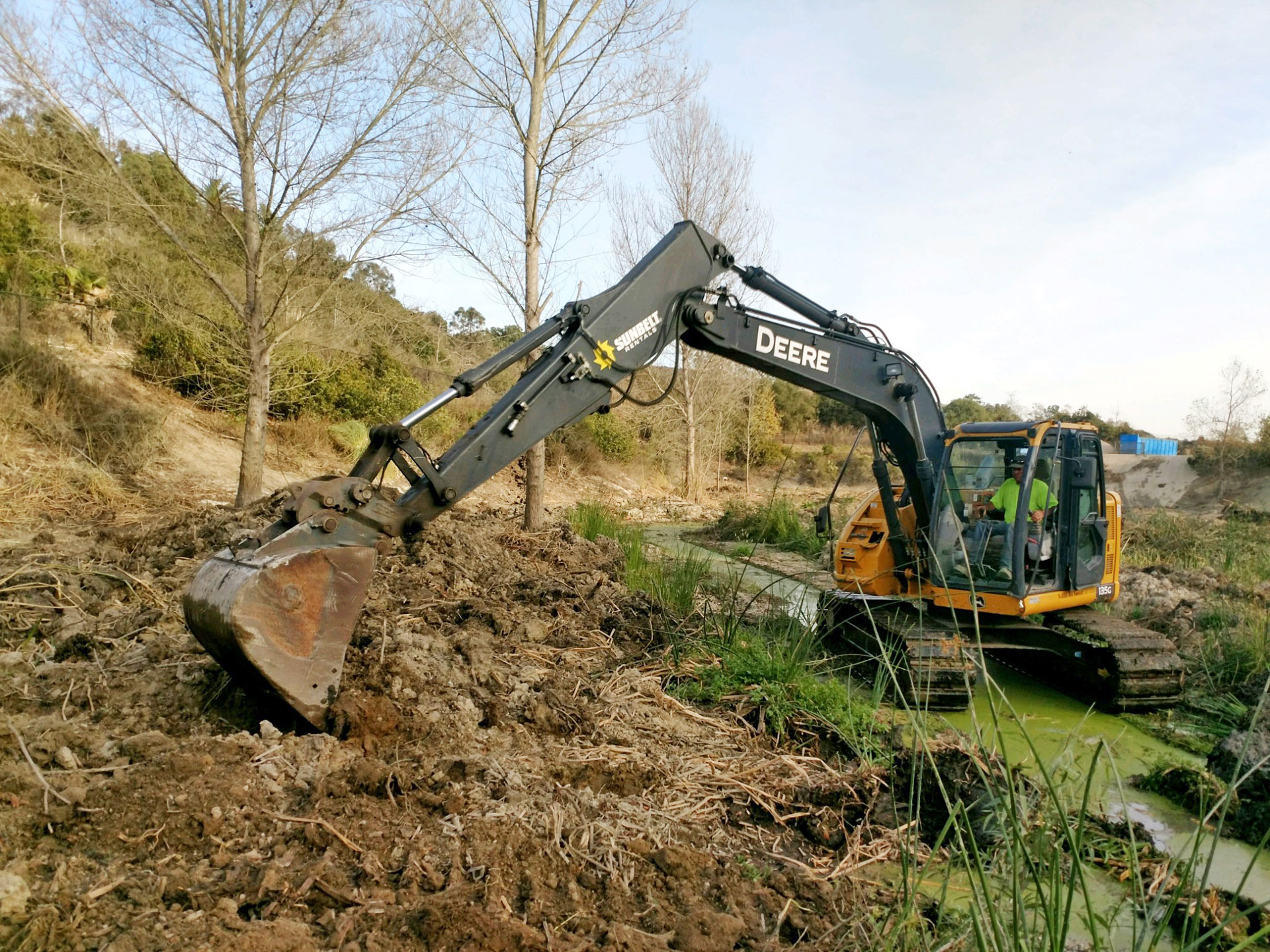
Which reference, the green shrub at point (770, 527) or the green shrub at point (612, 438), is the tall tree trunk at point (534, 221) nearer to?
the green shrub at point (770, 527)

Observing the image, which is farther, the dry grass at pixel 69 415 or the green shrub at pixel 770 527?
the green shrub at pixel 770 527

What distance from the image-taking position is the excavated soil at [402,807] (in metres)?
2.63

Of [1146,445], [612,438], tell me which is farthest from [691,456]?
[1146,445]

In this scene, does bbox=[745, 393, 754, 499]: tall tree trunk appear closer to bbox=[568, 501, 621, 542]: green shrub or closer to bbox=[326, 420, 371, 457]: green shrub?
bbox=[326, 420, 371, 457]: green shrub

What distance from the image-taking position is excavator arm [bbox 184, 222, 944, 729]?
3650 millimetres

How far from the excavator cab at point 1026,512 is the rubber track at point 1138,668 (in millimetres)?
447

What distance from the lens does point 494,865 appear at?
2975mm

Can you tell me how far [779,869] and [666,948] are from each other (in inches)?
36.4

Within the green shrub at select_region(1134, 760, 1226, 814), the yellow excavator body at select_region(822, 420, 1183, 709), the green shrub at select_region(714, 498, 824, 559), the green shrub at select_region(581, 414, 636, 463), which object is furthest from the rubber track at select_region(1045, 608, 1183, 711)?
the green shrub at select_region(581, 414, 636, 463)

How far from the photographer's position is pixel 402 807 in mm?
3340

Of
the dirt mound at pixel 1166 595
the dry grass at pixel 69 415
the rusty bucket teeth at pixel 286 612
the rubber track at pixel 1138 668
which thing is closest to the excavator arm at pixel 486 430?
the rusty bucket teeth at pixel 286 612

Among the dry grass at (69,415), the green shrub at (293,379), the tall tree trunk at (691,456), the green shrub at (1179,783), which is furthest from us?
the tall tree trunk at (691,456)

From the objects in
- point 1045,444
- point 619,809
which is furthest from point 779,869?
point 1045,444

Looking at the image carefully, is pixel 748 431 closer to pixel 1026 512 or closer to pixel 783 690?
pixel 1026 512
